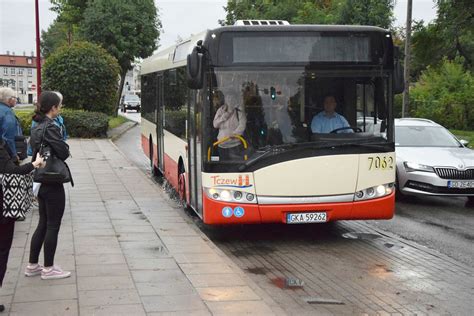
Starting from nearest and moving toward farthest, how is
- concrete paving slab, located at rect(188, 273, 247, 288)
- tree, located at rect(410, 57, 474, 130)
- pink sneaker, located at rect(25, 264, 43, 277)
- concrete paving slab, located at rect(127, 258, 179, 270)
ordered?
concrete paving slab, located at rect(188, 273, 247, 288) → pink sneaker, located at rect(25, 264, 43, 277) → concrete paving slab, located at rect(127, 258, 179, 270) → tree, located at rect(410, 57, 474, 130)

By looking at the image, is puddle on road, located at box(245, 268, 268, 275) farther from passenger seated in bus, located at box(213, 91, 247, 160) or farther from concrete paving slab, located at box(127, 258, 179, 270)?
passenger seated in bus, located at box(213, 91, 247, 160)

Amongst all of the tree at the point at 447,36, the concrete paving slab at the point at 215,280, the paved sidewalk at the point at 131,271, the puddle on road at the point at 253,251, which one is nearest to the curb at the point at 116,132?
the tree at the point at 447,36

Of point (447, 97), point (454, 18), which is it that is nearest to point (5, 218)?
point (454, 18)

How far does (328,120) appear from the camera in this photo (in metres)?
8.55

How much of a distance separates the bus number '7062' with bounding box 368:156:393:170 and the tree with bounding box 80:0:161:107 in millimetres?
36406

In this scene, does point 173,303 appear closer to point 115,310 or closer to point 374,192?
point 115,310

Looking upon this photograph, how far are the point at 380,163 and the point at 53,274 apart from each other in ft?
14.6

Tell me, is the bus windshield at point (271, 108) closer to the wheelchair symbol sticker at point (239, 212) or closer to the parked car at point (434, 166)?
the wheelchair symbol sticker at point (239, 212)

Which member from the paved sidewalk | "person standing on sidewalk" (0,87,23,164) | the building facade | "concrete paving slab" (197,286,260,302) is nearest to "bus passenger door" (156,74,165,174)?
the paved sidewalk

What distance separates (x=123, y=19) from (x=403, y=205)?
35035mm

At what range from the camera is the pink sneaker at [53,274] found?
6371 mm

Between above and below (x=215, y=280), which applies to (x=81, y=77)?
above

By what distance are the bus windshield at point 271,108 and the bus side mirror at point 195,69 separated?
0.20 meters

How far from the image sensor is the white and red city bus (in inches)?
328
